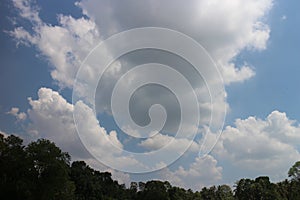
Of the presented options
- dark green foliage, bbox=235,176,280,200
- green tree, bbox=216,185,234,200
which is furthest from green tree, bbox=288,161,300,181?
green tree, bbox=216,185,234,200

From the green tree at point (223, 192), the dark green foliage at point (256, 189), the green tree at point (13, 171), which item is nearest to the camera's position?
the green tree at point (13, 171)

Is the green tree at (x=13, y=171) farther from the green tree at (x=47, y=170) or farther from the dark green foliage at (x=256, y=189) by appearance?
the dark green foliage at (x=256, y=189)

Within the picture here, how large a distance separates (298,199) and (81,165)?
64981 millimetres

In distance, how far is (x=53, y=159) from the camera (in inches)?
2680

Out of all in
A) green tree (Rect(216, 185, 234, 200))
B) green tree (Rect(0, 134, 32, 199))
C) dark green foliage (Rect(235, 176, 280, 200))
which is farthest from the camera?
green tree (Rect(216, 185, 234, 200))

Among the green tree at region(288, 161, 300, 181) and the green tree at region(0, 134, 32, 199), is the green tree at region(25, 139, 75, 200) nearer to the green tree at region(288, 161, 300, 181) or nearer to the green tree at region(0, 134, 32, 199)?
the green tree at region(0, 134, 32, 199)

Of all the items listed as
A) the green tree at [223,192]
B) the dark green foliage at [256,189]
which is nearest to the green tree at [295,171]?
the dark green foliage at [256,189]

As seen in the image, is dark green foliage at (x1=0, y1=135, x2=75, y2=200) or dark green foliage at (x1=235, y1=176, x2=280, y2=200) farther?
dark green foliage at (x1=235, y1=176, x2=280, y2=200)

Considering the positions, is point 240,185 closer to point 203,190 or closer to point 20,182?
point 203,190

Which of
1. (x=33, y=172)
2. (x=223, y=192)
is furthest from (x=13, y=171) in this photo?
(x=223, y=192)

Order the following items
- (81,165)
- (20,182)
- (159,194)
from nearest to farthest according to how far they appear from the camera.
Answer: (20,182) → (81,165) → (159,194)

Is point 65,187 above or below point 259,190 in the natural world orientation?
below

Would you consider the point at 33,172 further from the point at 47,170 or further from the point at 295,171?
the point at 295,171

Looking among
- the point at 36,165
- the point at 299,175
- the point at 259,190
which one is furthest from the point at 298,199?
the point at 36,165
